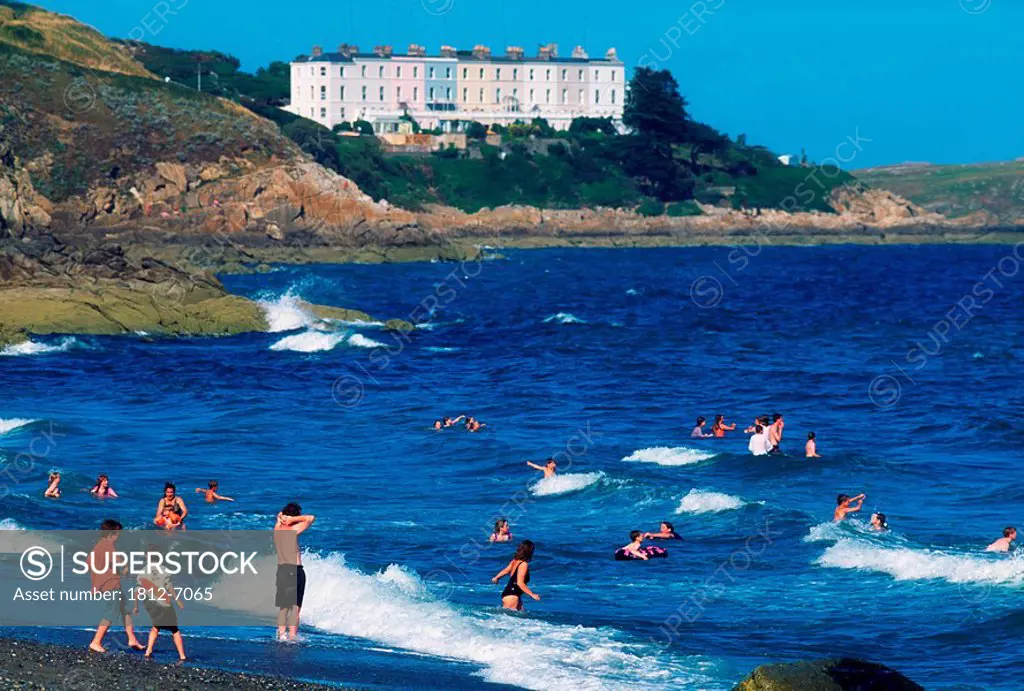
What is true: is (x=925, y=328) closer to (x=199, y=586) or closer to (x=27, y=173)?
(x=199, y=586)

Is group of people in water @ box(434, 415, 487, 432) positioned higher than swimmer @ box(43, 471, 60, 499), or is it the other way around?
group of people in water @ box(434, 415, 487, 432)

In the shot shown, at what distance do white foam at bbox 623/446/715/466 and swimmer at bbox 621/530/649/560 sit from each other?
32.7 ft

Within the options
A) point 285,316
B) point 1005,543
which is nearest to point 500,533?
point 1005,543

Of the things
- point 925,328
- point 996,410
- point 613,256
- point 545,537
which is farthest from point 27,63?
point 545,537

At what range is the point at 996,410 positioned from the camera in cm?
4747

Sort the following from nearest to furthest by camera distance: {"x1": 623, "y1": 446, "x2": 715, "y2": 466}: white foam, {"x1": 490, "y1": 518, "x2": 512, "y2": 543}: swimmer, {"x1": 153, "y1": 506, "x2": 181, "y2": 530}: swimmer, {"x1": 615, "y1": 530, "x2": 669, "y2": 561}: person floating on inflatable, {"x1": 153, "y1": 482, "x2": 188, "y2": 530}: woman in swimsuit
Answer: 1. {"x1": 153, "y1": 506, "x2": 181, "y2": 530}: swimmer
2. {"x1": 153, "y1": 482, "x2": 188, "y2": 530}: woman in swimsuit
3. {"x1": 615, "y1": 530, "x2": 669, "y2": 561}: person floating on inflatable
4. {"x1": 490, "y1": 518, "x2": 512, "y2": 543}: swimmer
5. {"x1": 623, "y1": 446, "x2": 715, "y2": 466}: white foam

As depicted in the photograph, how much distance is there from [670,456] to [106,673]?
74.4 feet

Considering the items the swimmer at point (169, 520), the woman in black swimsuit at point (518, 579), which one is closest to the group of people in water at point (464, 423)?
the swimmer at point (169, 520)

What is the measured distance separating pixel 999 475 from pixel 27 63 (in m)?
131

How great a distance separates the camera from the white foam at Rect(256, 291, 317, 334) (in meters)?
68.2

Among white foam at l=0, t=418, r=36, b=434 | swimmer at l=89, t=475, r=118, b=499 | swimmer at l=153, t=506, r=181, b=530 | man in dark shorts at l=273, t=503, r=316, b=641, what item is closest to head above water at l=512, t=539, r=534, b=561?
man in dark shorts at l=273, t=503, r=316, b=641

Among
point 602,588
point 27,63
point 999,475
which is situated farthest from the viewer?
point 27,63

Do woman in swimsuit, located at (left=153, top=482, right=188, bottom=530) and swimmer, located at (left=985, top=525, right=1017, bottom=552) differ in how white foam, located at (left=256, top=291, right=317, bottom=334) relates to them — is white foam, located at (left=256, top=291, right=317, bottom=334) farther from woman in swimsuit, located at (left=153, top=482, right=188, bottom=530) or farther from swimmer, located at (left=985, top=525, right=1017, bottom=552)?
swimmer, located at (left=985, top=525, right=1017, bottom=552)

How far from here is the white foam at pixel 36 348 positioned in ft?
186
